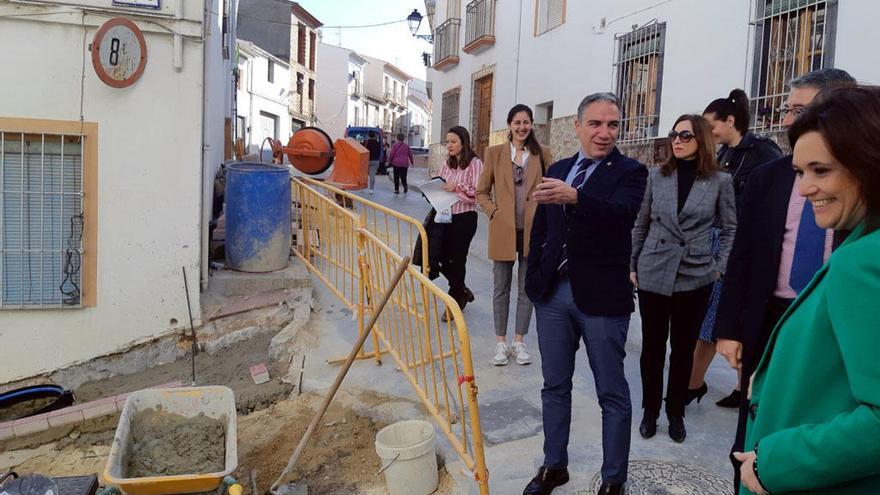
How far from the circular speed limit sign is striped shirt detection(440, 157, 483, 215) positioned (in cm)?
305

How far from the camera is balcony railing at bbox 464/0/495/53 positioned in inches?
557

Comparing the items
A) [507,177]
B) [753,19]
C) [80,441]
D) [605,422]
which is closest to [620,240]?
[605,422]

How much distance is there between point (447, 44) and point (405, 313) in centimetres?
1371

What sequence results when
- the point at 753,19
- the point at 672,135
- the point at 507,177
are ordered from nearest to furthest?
the point at 672,135 < the point at 507,177 < the point at 753,19

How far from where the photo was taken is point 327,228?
21.9 feet

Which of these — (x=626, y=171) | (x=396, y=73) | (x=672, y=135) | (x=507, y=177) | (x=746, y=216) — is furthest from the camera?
(x=396, y=73)

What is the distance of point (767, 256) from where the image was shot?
2316 mm

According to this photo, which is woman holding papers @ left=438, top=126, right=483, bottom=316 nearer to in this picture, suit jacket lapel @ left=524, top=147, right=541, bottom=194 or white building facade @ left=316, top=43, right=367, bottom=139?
suit jacket lapel @ left=524, top=147, right=541, bottom=194

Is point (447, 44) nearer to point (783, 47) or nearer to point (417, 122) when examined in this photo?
point (783, 47)

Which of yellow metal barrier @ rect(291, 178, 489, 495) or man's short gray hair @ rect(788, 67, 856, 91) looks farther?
yellow metal barrier @ rect(291, 178, 489, 495)

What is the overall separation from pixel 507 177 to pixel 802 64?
11.4 ft

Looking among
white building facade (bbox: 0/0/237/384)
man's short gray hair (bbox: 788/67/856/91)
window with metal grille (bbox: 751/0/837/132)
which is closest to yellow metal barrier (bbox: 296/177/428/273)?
white building facade (bbox: 0/0/237/384)

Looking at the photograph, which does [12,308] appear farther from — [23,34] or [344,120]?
[344,120]

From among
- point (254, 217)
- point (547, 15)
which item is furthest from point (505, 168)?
point (547, 15)
